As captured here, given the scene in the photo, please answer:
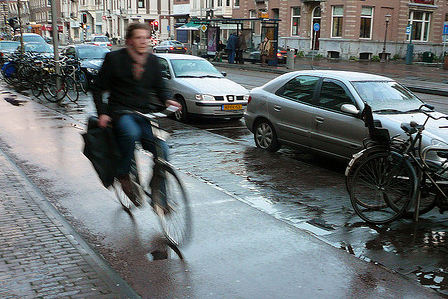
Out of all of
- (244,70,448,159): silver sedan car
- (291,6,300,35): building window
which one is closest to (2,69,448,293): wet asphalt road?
(244,70,448,159): silver sedan car

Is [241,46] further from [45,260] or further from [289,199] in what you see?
[45,260]

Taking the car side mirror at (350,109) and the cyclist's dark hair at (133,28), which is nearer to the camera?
the cyclist's dark hair at (133,28)

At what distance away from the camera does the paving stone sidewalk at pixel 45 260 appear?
377cm

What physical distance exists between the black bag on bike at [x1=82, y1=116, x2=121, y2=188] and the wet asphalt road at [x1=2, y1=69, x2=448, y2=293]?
622 mm

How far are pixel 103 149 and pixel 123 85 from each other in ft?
2.16

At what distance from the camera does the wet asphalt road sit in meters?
4.73

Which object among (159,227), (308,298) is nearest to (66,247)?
(159,227)

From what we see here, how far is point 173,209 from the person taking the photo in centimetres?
471

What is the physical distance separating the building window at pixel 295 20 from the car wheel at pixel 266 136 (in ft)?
136

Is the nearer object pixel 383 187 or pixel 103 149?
pixel 103 149

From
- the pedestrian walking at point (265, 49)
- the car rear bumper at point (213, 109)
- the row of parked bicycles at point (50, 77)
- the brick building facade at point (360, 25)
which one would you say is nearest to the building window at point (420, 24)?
the brick building facade at point (360, 25)

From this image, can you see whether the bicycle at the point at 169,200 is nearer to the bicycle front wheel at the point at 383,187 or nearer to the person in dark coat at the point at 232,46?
the bicycle front wheel at the point at 383,187

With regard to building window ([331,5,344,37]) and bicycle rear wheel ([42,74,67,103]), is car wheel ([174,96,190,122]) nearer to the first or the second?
bicycle rear wheel ([42,74,67,103])

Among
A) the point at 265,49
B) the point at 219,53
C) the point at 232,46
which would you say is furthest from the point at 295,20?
the point at 265,49
